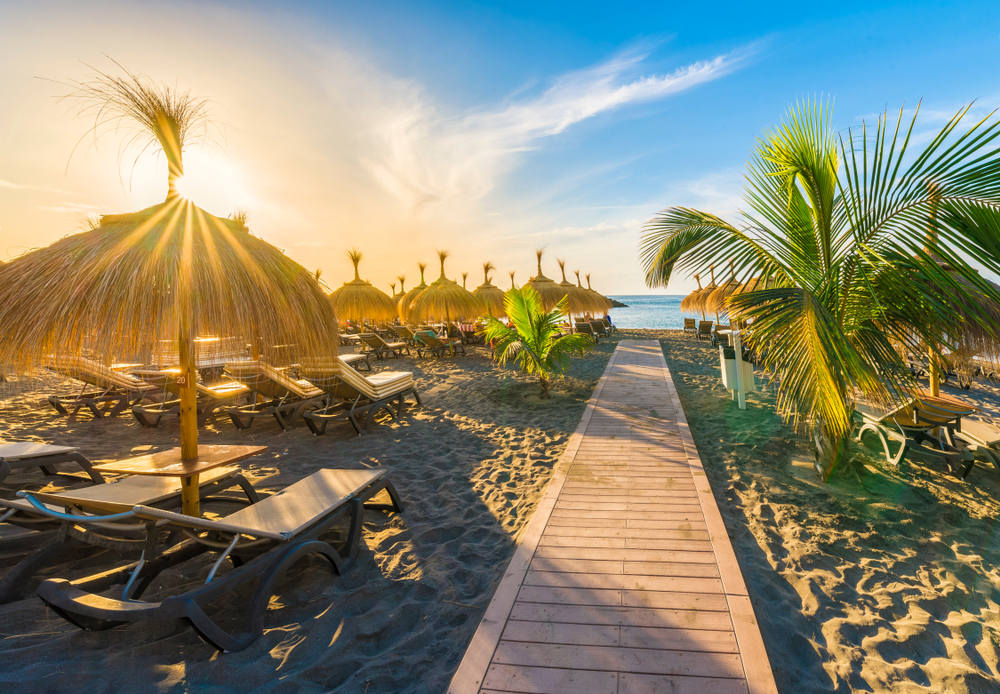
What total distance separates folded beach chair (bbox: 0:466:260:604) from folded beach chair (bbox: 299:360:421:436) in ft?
8.49

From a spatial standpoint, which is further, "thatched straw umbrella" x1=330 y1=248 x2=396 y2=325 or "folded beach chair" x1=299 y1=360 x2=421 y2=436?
"thatched straw umbrella" x1=330 y1=248 x2=396 y2=325

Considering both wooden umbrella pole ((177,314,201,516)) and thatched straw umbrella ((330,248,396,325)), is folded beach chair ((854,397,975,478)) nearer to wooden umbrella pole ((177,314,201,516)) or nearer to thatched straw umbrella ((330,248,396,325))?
wooden umbrella pole ((177,314,201,516))

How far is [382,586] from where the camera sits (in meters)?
2.54

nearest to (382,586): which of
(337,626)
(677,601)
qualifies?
(337,626)

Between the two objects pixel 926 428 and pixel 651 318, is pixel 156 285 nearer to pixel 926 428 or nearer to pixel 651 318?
pixel 926 428

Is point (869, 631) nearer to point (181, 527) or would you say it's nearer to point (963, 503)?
point (963, 503)

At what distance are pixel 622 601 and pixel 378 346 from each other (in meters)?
12.4

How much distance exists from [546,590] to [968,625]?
2105 millimetres

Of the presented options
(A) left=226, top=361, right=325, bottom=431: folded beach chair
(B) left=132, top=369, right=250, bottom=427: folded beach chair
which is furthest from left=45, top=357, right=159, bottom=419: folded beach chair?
(A) left=226, top=361, right=325, bottom=431: folded beach chair

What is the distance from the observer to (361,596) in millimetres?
2447

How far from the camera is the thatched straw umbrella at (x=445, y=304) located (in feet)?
49.7

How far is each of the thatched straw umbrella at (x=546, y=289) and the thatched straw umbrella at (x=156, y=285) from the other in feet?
49.4

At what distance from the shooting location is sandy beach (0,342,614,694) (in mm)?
1875

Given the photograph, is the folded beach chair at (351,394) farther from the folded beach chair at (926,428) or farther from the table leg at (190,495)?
the folded beach chair at (926,428)
